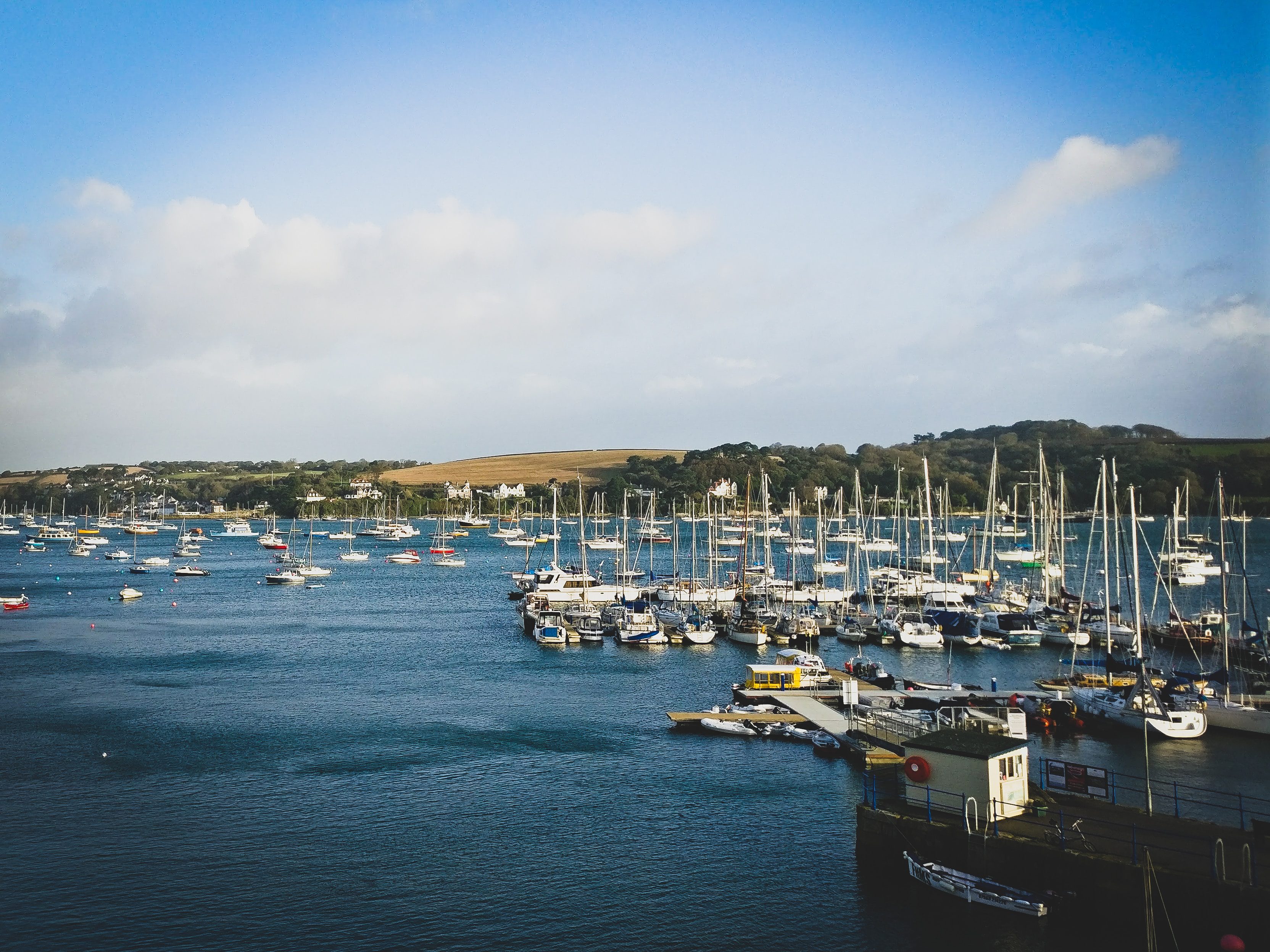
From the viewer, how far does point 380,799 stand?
31672mm

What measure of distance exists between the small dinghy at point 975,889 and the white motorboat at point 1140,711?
666 inches

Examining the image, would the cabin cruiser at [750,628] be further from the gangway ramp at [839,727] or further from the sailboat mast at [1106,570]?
the sailboat mast at [1106,570]

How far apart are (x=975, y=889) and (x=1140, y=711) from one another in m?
20.5

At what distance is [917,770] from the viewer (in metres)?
25.2

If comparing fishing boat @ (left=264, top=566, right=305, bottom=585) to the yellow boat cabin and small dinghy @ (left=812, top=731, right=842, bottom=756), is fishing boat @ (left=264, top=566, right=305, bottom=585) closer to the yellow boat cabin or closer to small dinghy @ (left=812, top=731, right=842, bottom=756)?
the yellow boat cabin

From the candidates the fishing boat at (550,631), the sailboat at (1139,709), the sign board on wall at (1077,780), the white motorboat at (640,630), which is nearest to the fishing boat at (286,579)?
the fishing boat at (550,631)

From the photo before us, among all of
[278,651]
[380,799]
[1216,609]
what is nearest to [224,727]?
[380,799]

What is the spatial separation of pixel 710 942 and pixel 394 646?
46.8 metres

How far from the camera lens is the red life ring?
2505cm

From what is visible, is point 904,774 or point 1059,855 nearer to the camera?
point 1059,855

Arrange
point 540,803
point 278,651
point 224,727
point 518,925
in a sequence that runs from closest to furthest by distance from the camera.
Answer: point 518,925
point 540,803
point 224,727
point 278,651

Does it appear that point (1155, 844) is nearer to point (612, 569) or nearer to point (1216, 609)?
point (1216, 609)

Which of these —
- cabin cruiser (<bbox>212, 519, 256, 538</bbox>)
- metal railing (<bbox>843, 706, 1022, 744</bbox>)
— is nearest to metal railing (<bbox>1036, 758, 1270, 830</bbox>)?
metal railing (<bbox>843, 706, 1022, 744</bbox>)

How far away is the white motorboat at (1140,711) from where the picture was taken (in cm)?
3809
